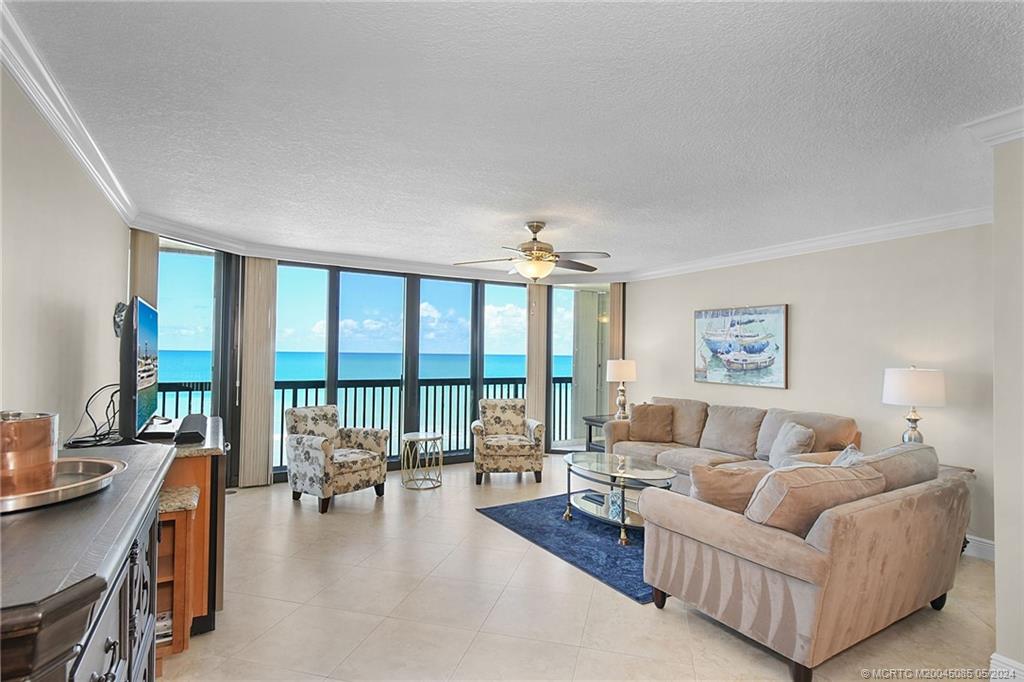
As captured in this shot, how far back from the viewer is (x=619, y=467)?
443 cm

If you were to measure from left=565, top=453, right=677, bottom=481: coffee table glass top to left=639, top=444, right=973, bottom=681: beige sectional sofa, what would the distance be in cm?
123

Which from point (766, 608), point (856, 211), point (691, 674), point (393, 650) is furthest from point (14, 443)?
point (856, 211)

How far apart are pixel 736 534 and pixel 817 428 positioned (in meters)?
2.57

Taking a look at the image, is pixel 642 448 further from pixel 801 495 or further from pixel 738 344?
pixel 801 495

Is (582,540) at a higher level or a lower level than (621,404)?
lower

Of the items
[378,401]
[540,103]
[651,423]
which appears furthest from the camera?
[378,401]

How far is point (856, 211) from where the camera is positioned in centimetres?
386

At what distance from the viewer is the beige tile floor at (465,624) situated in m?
2.39

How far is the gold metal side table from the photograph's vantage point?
544 centimetres

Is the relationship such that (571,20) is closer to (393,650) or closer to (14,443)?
(14,443)

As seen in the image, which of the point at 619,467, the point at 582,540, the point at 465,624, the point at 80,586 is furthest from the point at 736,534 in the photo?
the point at 80,586

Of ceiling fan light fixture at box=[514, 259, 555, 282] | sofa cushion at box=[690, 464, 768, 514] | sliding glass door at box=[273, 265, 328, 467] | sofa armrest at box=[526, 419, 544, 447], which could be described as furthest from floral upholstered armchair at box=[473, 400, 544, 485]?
sofa cushion at box=[690, 464, 768, 514]

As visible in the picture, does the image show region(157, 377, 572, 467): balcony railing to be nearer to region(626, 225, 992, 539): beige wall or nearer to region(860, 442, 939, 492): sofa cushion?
region(626, 225, 992, 539): beige wall

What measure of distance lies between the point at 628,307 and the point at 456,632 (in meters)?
5.15
